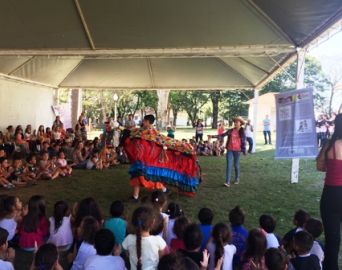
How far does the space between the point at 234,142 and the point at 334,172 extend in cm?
524

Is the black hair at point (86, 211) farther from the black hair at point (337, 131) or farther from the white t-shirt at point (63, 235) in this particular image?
the black hair at point (337, 131)

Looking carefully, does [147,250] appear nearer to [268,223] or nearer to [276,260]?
[276,260]

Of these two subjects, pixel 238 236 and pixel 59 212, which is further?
pixel 59 212

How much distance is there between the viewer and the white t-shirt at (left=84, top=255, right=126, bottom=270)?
3.12 metres

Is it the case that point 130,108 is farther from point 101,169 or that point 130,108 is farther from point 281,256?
point 281,256

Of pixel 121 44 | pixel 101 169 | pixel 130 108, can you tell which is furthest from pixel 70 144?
pixel 130 108

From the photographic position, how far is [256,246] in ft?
11.1

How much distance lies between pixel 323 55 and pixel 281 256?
54.4 meters

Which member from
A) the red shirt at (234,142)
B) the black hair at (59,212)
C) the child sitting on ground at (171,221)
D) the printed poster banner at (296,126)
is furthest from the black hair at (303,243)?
the red shirt at (234,142)

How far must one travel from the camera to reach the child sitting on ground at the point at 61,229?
4422mm

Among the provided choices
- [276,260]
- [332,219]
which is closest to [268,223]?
[332,219]

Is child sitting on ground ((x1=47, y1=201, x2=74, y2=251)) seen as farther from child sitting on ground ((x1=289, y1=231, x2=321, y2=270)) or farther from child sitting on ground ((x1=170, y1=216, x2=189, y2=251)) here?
child sitting on ground ((x1=289, y1=231, x2=321, y2=270))

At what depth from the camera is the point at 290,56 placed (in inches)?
409

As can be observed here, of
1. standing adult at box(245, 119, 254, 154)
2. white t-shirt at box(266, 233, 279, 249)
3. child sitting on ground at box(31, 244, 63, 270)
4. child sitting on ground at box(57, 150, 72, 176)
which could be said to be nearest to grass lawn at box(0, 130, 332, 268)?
child sitting on ground at box(57, 150, 72, 176)
